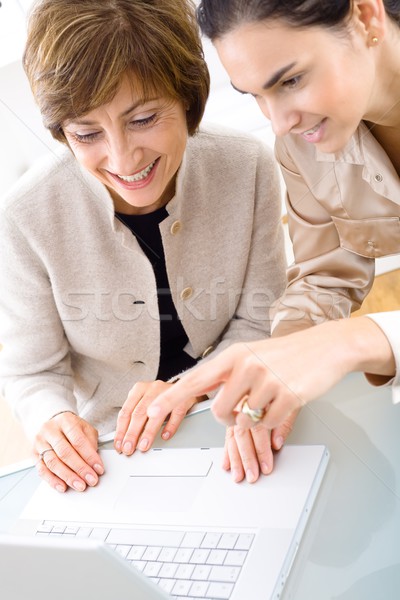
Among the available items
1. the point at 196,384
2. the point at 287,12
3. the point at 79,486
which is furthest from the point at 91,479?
the point at 287,12

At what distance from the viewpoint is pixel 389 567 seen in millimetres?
449

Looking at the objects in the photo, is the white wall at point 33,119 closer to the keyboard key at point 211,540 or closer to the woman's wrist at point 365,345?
the woman's wrist at point 365,345

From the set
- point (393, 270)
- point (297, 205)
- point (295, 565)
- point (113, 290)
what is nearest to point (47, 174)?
point (113, 290)

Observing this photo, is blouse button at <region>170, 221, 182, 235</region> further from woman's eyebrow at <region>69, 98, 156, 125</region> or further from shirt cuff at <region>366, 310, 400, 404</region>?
shirt cuff at <region>366, 310, 400, 404</region>

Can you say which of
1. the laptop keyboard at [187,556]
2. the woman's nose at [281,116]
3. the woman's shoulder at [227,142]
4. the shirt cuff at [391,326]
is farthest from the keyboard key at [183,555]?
the woman's shoulder at [227,142]

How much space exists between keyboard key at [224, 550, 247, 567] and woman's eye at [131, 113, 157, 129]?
0.42m

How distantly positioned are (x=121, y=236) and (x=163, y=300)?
105 mm

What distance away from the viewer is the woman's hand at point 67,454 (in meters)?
0.65

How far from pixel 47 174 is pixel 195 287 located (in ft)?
0.76

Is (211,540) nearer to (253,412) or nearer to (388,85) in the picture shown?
(253,412)

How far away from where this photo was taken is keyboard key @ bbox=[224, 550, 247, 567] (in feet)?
1.60

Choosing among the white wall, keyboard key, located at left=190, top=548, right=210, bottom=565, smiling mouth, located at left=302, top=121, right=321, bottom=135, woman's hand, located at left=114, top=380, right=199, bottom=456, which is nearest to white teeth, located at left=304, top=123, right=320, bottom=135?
smiling mouth, located at left=302, top=121, right=321, bottom=135

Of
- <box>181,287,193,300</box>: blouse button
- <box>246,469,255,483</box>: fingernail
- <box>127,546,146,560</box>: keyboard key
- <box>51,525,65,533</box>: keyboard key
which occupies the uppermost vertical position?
<box>127,546,146,560</box>: keyboard key

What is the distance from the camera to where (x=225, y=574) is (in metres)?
0.48
